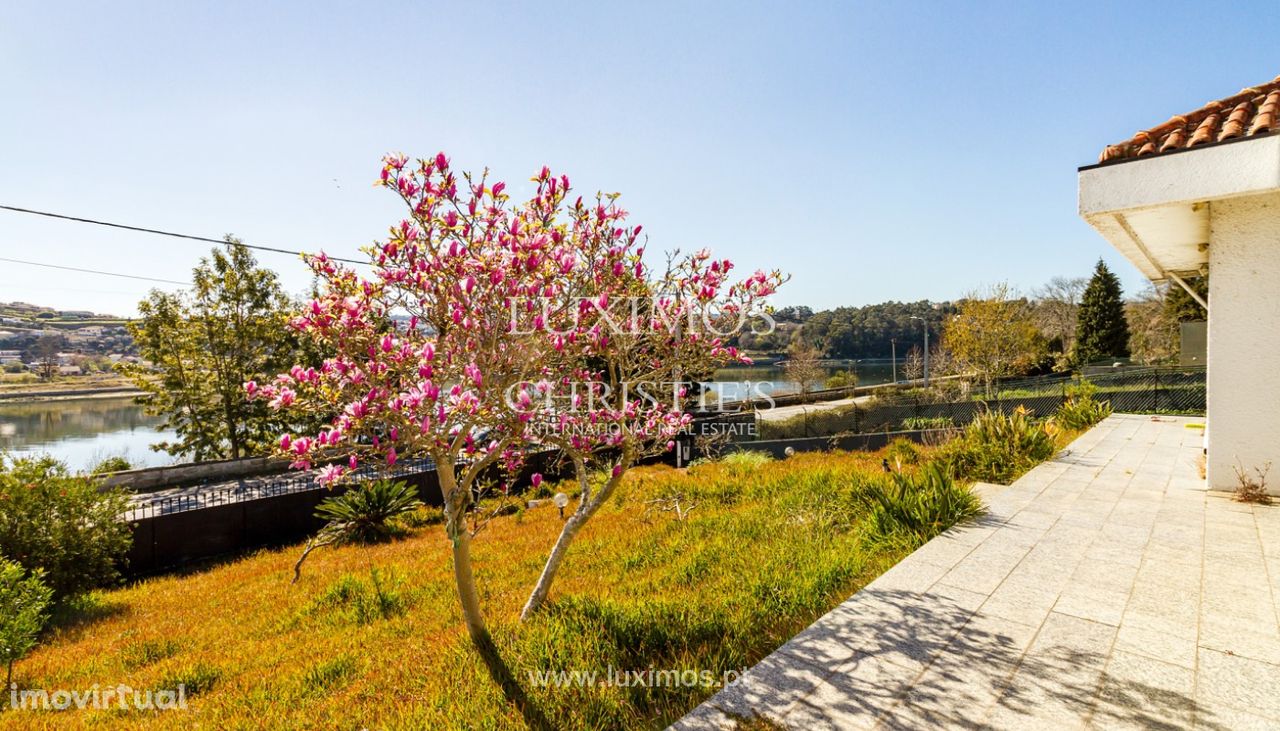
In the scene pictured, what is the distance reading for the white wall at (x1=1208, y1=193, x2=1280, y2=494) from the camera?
18.3 ft

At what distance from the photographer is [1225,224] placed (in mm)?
5758

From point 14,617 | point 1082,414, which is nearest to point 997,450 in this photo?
point 1082,414

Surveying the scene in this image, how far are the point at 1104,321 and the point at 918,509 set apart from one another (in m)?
34.8

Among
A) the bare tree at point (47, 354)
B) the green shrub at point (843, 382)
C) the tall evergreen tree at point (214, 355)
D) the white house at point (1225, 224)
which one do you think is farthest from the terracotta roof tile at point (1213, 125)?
the bare tree at point (47, 354)

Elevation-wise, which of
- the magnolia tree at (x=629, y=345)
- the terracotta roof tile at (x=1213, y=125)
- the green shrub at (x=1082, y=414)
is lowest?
the green shrub at (x=1082, y=414)

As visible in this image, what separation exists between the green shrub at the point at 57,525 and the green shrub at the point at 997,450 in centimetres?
1333

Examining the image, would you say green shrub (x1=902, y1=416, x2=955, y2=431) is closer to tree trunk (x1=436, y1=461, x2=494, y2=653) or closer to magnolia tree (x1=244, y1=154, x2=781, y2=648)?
magnolia tree (x1=244, y1=154, x2=781, y2=648)

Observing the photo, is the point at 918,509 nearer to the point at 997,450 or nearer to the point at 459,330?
the point at 997,450

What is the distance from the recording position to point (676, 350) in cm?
455

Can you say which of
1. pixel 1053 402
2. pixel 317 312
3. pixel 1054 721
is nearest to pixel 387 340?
pixel 317 312

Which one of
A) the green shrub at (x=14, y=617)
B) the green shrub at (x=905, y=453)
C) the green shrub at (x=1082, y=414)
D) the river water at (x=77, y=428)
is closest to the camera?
the green shrub at (x=14, y=617)

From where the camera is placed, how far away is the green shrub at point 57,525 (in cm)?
809

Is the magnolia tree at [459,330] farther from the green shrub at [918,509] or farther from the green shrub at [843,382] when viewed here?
the green shrub at [843,382]

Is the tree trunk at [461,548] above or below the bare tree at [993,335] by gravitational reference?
below
